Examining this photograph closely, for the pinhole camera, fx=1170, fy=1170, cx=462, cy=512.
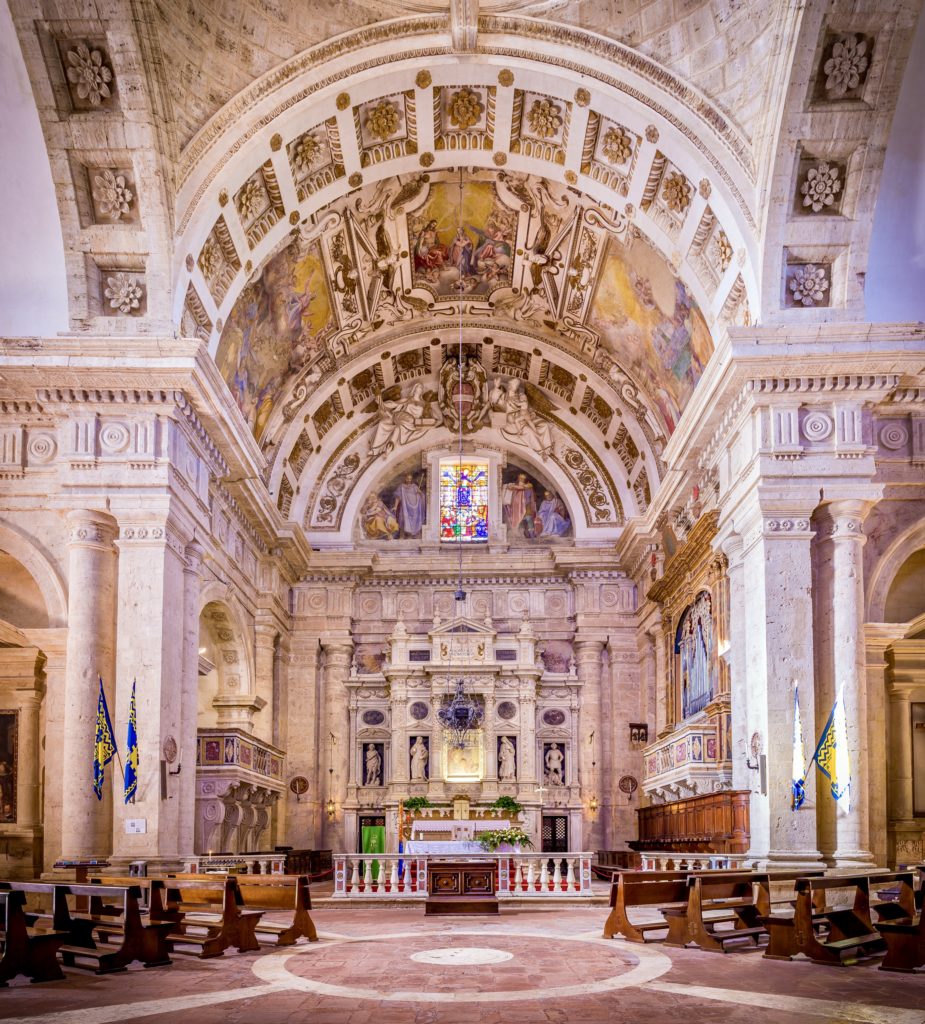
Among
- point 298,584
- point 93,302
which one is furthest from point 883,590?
point 298,584

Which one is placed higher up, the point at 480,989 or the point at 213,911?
the point at 213,911

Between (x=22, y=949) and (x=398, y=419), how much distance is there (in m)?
23.6

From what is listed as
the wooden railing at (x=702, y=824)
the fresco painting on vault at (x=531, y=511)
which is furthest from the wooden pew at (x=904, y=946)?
the fresco painting on vault at (x=531, y=511)

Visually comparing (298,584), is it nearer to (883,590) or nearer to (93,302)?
(93,302)

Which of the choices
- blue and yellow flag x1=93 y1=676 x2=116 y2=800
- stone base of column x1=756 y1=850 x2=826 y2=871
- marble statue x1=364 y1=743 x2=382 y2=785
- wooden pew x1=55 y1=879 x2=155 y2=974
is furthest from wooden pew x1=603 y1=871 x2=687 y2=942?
marble statue x1=364 y1=743 x2=382 y2=785

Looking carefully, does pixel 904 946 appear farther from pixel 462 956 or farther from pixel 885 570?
pixel 885 570

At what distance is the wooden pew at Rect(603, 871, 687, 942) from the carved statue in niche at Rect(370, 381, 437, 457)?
20436 mm

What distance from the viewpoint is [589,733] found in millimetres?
30797

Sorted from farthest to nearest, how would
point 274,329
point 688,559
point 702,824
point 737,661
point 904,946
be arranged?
point 274,329 → point 688,559 → point 702,824 → point 737,661 → point 904,946

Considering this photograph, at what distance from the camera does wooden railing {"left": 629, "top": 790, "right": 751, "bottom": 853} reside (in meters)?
18.3

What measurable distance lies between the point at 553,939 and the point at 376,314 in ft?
59.8

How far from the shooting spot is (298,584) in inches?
1252

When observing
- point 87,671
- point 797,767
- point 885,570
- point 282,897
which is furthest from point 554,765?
point 282,897

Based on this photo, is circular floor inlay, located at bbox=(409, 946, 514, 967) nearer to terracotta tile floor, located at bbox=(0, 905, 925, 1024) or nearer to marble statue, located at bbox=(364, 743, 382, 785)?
terracotta tile floor, located at bbox=(0, 905, 925, 1024)
